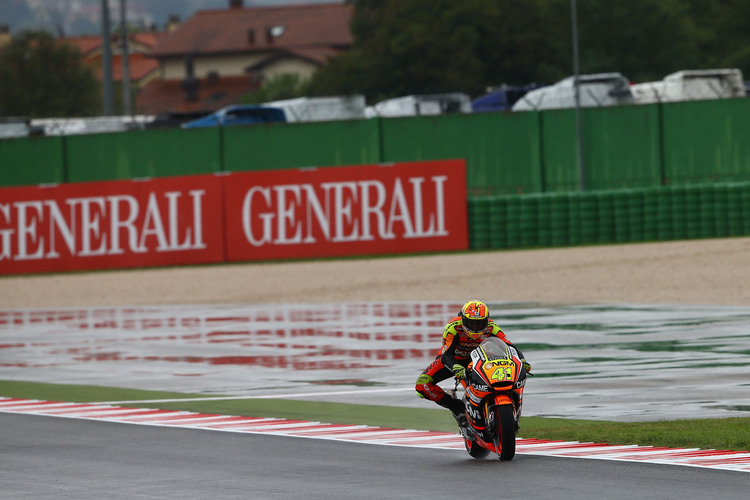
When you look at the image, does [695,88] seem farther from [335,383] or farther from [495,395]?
[495,395]

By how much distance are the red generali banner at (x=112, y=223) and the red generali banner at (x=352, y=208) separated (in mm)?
771

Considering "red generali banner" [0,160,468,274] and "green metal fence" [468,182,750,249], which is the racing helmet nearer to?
"green metal fence" [468,182,750,249]

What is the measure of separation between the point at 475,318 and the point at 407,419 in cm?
295

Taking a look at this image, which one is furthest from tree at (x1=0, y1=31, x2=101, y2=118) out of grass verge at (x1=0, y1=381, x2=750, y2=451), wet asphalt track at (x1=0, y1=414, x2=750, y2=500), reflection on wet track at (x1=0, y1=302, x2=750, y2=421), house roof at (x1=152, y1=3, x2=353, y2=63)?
wet asphalt track at (x1=0, y1=414, x2=750, y2=500)

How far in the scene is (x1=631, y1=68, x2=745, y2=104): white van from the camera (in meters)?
44.1

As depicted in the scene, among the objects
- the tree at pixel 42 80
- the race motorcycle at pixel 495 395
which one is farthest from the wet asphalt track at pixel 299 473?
the tree at pixel 42 80

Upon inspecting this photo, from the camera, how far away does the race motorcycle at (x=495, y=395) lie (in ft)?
35.4

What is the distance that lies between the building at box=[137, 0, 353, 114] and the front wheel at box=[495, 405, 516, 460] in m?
116

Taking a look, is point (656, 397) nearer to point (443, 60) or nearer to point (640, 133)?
point (640, 133)

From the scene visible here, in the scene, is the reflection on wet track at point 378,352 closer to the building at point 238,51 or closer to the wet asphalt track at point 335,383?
the wet asphalt track at point 335,383

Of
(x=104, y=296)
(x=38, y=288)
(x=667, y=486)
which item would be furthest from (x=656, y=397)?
(x=38, y=288)

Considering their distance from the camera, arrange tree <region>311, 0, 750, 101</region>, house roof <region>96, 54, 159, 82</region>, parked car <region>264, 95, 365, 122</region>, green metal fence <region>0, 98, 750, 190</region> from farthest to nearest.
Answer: house roof <region>96, 54, 159, 82</region>, tree <region>311, 0, 750, 101</region>, parked car <region>264, 95, 365, 122</region>, green metal fence <region>0, 98, 750, 190</region>

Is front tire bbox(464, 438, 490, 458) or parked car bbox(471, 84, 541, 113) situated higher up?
parked car bbox(471, 84, 541, 113)

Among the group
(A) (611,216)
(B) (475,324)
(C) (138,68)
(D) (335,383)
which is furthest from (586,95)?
(C) (138,68)
